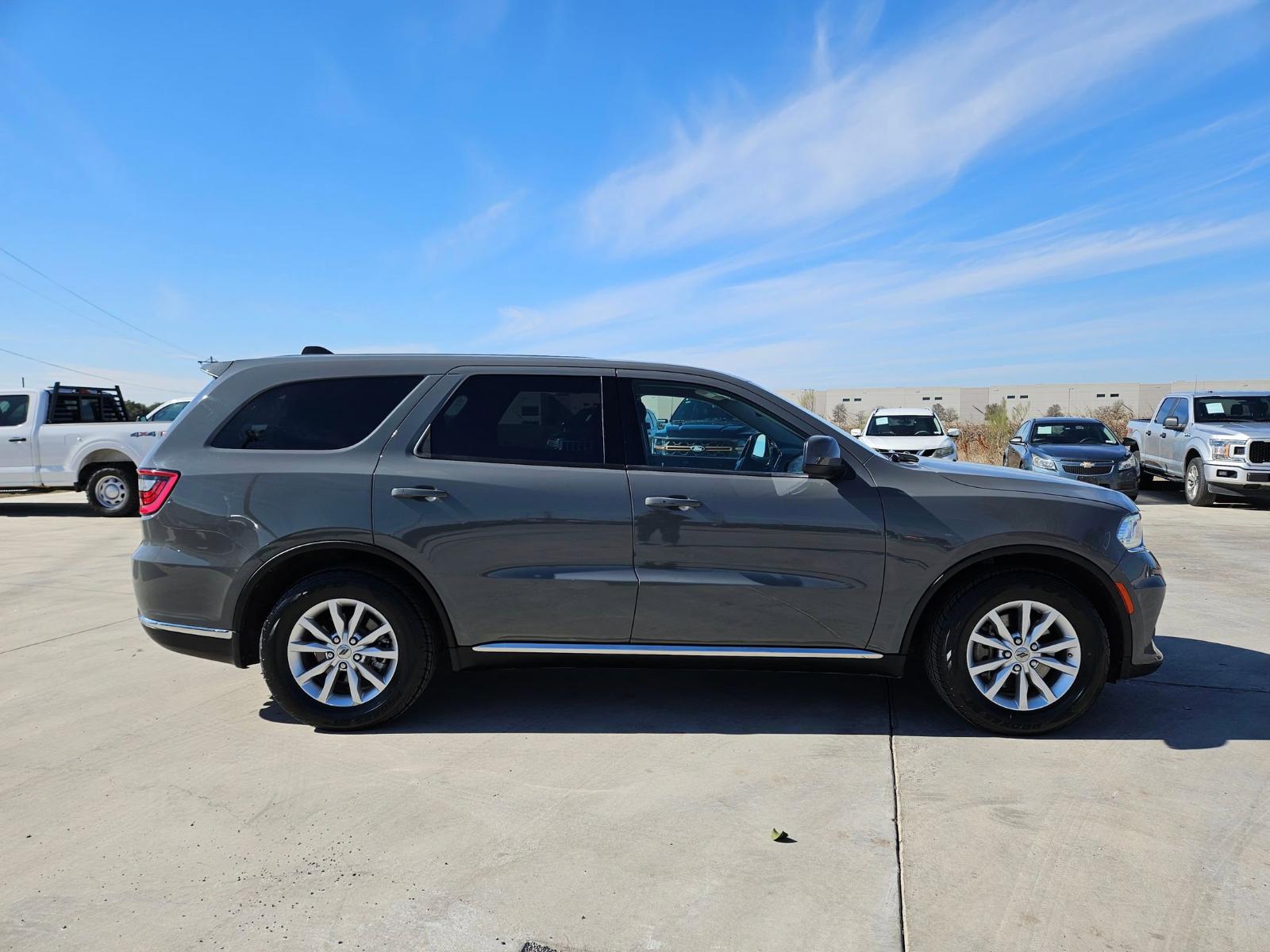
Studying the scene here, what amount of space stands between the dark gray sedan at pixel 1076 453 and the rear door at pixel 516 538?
10370mm

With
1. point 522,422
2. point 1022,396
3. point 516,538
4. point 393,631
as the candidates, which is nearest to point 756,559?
point 516,538

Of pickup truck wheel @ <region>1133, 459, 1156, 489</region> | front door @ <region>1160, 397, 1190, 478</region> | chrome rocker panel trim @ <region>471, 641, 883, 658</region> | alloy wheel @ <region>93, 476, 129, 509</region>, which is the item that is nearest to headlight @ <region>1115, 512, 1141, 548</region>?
chrome rocker panel trim @ <region>471, 641, 883, 658</region>

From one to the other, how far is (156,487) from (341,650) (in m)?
1.20

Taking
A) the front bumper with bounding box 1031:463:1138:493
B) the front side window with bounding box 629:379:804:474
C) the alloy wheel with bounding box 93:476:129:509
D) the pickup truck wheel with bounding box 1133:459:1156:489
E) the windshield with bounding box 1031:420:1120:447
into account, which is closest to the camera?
the front side window with bounding box 629:379:804:474

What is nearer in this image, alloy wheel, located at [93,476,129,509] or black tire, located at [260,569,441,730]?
black tire, located at [260,569,441,730]

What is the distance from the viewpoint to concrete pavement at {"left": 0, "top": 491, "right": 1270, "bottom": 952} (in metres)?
2.63

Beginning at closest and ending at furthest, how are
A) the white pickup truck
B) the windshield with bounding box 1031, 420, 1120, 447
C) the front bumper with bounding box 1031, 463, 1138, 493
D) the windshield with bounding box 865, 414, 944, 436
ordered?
the white pickup truck
the front bumper with bounding box 1031, 463, 1138, 493
the windshield with bounding box 1031, 420, 1120, 447
the windshield with bounding box 865, 414, 944, 436

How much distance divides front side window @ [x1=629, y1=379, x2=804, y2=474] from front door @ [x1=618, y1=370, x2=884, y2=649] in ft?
0.31

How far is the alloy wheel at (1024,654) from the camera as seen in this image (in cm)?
401

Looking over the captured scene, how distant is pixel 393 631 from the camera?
4.09 m

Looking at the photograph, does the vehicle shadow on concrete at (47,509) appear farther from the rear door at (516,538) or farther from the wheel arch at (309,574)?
the rear door at (516,538)

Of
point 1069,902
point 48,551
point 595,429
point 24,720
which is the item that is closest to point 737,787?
point 1069,902

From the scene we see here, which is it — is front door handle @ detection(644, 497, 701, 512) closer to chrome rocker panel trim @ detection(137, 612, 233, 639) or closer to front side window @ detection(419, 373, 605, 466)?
front side window @ detection(419, 373, 605, 466)

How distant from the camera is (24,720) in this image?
4363 millimetres
